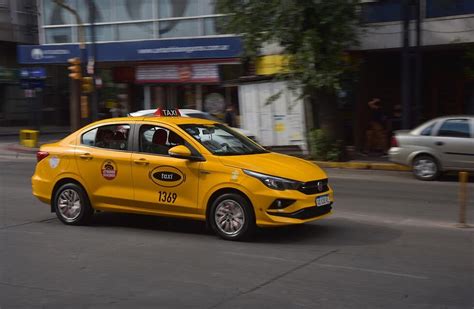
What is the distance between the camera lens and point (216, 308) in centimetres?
518

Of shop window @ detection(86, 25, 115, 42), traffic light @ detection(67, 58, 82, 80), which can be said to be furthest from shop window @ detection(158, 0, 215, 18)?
traffic light @ detection(67, 58, 82, 80)

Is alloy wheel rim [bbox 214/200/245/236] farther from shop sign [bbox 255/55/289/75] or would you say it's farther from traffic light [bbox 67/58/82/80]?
traffic light [bbox 67/58/82/80]

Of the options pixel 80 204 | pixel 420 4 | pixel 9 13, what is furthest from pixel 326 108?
pixel 9 13

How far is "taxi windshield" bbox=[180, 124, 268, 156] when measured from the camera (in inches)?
316

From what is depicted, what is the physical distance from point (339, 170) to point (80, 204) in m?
10.3

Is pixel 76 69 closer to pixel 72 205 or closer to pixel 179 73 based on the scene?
pixel 179 73

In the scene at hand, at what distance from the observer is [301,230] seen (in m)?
8.38

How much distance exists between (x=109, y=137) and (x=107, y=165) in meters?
0.45

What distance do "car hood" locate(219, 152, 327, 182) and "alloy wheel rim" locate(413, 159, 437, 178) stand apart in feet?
24.8

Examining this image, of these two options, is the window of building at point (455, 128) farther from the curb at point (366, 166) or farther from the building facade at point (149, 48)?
the building facade at point (149, 48)

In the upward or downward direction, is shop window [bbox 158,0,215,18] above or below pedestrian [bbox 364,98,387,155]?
above

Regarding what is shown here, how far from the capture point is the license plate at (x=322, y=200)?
768 centimetres

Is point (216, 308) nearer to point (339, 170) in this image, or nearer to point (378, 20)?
point (339, 170)

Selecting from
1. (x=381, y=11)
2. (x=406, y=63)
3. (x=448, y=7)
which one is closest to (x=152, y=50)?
(x=381, y=11)
